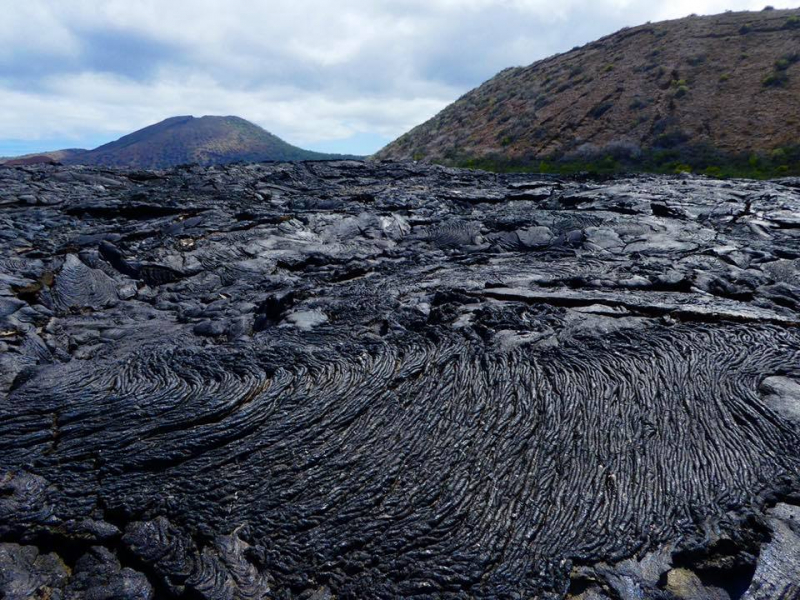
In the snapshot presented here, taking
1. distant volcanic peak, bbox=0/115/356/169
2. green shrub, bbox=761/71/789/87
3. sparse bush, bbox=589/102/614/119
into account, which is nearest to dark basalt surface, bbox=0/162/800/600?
sparse bush, bbox=589/102/614/119

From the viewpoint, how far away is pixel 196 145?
427 ft

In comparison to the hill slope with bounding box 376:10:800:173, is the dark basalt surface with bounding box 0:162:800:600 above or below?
below

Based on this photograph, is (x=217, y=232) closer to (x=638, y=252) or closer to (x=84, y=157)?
(x=638, y=252)

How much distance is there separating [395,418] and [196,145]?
463ft

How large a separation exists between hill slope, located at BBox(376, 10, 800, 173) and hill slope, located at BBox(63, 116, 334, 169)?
66.5 m

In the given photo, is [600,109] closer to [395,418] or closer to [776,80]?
[776,80]

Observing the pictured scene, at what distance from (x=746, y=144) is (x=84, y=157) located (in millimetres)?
117077

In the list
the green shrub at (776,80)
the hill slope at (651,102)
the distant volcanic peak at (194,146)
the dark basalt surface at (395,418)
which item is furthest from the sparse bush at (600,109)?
the distant volcanic peak at (194,146)

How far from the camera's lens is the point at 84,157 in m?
105

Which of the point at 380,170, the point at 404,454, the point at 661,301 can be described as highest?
the point at 380,170

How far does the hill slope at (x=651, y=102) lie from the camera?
1326 inches

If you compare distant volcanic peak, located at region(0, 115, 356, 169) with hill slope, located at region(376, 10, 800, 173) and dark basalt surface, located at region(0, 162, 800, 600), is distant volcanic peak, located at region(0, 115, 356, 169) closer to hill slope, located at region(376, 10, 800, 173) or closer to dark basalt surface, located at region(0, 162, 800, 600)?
hill slope, located at region(376, 10, 800, 173)

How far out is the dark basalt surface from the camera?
171 inches

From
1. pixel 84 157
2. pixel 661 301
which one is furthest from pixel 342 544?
pixel 84 157
